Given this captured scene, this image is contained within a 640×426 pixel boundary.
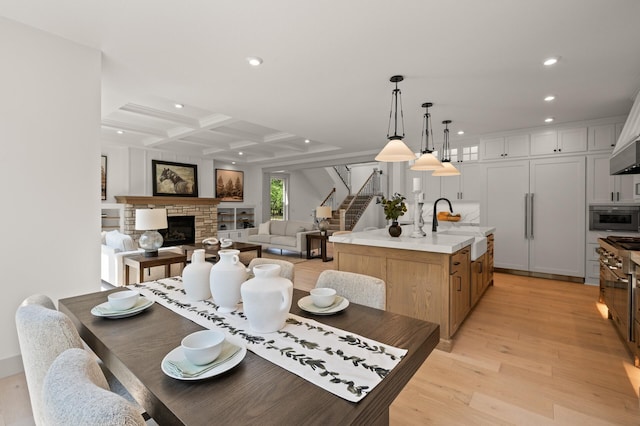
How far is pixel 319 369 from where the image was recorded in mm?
882

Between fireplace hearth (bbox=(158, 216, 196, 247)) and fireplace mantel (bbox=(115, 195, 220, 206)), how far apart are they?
1.38 feet

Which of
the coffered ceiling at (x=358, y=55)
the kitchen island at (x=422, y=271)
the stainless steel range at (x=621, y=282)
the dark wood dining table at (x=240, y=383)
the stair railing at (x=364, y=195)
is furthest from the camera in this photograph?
the stair railing at (x=364, y=195)

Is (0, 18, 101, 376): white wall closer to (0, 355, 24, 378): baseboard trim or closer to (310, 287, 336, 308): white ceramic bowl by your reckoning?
(0, 355, 24, 378): baseboard trim

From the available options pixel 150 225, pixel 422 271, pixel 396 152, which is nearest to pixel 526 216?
pixel 422 271

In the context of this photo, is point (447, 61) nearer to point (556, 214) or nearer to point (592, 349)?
point (592, 349)

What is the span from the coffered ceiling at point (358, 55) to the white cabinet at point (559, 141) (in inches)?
11.1

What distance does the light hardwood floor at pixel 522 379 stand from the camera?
175 cm

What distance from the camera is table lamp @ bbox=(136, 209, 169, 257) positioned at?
147 inches

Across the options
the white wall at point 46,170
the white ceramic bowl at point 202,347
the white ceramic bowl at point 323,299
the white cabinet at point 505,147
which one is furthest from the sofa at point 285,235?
the white ceramic bowl at point 202,347

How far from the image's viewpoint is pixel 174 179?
766 cm

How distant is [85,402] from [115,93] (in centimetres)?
380

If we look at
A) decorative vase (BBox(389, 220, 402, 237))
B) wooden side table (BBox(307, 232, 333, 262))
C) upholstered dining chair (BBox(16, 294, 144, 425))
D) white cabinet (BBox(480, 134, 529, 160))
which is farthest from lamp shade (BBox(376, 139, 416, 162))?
wooden side table (BBox(307, 232, 333, 262))

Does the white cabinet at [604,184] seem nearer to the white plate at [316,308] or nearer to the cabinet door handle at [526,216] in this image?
the cabinet door handle at [526,216]

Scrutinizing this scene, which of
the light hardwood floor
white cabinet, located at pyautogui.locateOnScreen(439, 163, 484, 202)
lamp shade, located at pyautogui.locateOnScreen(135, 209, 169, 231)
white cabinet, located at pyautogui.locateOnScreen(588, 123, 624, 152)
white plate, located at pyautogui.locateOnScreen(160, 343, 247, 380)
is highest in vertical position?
white cabinet, located at pyautogui.locateOnScreen(588, 123, 624, 152)
